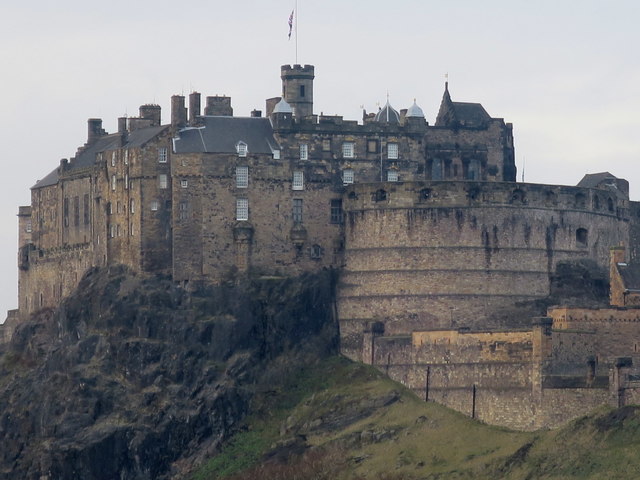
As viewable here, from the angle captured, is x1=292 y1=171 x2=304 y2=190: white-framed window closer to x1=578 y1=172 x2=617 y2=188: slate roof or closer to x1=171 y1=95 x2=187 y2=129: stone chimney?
x1=171 y1=95 x2=187 y2=129: stone chimney

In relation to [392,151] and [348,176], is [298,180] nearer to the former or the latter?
Answer: [348,176]

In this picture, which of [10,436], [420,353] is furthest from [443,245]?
[10,436]

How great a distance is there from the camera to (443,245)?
15750cm

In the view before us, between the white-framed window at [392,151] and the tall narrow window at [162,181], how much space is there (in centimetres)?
1560

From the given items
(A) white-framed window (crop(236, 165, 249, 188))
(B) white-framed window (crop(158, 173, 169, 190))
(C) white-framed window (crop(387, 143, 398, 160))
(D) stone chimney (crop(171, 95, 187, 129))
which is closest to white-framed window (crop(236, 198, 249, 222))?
(A) white-framed window (crop(236, 165, 249, 188))

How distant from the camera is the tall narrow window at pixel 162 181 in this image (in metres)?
160

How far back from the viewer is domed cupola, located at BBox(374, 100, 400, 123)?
167 metres

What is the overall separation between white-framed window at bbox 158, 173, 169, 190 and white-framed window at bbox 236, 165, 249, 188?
4739 mm

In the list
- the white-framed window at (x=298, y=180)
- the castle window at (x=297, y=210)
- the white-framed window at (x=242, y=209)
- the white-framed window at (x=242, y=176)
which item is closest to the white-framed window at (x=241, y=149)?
the white-framed window at (x=242, y=176)

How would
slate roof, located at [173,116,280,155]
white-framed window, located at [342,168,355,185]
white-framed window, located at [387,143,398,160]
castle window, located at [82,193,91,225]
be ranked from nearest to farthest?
slate roof, located at [173,116,280,155] → white-framed window, located at [342,168,355,185] → white-framed window, located at [387,143,398,160] → castle window, located at [82,193,91,225]

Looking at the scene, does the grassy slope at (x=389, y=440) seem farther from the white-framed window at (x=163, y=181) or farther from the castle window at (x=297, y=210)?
the white-framed window at (x=163, y=181)

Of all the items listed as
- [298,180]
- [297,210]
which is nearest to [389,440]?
[297,210]

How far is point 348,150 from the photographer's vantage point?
164 meters

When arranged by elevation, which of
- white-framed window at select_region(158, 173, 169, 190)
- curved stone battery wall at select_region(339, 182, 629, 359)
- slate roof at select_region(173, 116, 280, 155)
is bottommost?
curved stone battery wall at select_region(339, 182, 629, 359)
